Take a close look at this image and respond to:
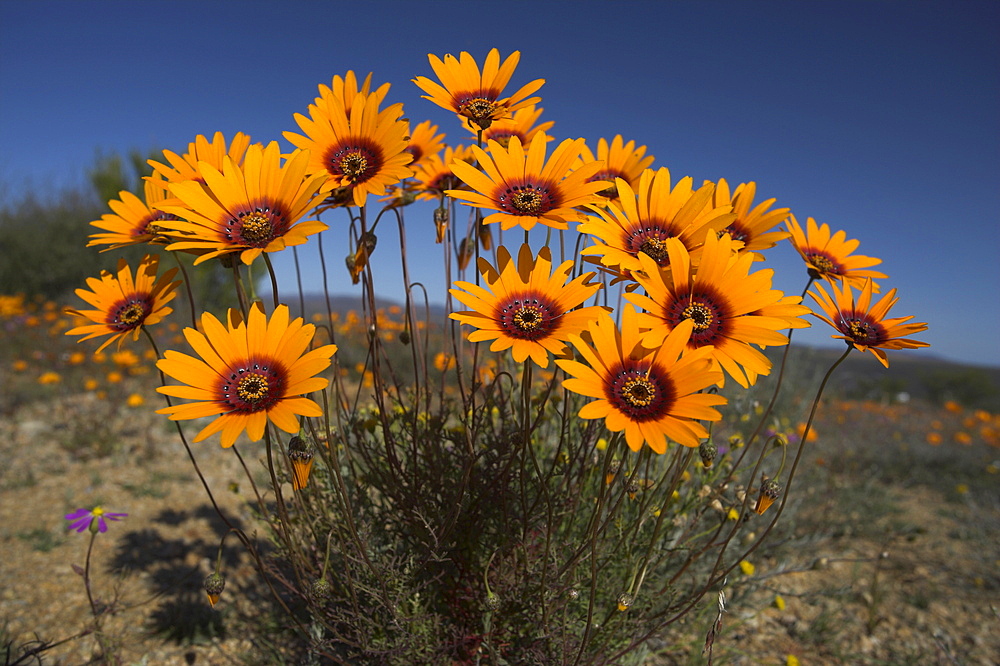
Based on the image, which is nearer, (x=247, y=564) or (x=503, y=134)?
(x=503, y=134)

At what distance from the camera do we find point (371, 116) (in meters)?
1.57

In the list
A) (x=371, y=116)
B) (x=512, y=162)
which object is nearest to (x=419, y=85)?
(x=371, y=116)

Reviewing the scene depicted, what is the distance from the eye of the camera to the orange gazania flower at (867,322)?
4.63ft

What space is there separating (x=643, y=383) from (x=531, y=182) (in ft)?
2.38

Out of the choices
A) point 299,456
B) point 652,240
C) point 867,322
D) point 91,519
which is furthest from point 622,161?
point 91,519

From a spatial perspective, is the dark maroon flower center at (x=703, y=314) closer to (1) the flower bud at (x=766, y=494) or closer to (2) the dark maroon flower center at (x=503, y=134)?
(1) the flower bud at (x=766, y=494)

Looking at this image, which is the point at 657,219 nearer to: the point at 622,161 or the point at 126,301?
the point at 622,161

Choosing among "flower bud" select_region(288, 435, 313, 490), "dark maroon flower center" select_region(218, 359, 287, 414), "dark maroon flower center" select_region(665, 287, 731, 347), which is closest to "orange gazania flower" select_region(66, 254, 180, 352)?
"dark maroon flower center" select_region(218, 359, 287, 414)

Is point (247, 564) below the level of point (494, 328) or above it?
below

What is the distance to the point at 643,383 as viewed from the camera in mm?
1304

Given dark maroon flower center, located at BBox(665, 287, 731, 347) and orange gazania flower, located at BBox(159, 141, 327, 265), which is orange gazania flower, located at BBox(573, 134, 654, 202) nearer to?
dark maroon flower center, located at BBox(665, 287, 731, 347)

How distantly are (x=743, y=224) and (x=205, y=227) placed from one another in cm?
170

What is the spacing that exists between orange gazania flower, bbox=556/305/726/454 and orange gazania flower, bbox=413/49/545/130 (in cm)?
84

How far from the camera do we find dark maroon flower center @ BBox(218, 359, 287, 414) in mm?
1267
